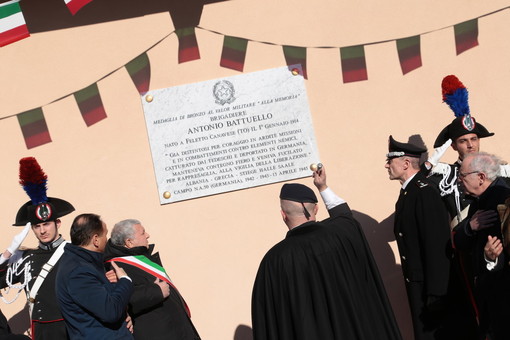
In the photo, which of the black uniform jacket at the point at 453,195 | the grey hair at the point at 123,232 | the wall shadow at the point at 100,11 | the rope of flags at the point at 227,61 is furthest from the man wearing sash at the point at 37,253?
the black uniform jacket at the point at 453,195

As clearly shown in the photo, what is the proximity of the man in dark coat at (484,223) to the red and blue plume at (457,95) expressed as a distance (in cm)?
130

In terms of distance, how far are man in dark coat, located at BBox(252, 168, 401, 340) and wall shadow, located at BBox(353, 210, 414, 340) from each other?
1905 millimetres

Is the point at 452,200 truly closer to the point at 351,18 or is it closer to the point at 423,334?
the point at 423,334

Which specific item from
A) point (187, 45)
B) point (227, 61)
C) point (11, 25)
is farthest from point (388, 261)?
point (11, 25)

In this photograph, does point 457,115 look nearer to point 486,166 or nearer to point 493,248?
point 486,166

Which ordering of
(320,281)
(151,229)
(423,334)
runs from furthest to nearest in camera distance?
1. (151,229)
2. (423,334)
3. (320,281)

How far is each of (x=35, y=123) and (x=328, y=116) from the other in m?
2.48

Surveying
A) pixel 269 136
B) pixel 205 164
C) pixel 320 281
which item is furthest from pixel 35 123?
pixel 320 281

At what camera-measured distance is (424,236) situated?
5.82m

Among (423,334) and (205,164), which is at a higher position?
(205,164)

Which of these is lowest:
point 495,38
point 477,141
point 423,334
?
point 423,334

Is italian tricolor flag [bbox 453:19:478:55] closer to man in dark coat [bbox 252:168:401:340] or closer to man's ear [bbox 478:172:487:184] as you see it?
man's ear [bbox 478:172:487:184]

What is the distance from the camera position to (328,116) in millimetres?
6742

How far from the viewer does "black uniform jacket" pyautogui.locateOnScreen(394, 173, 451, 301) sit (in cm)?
572
